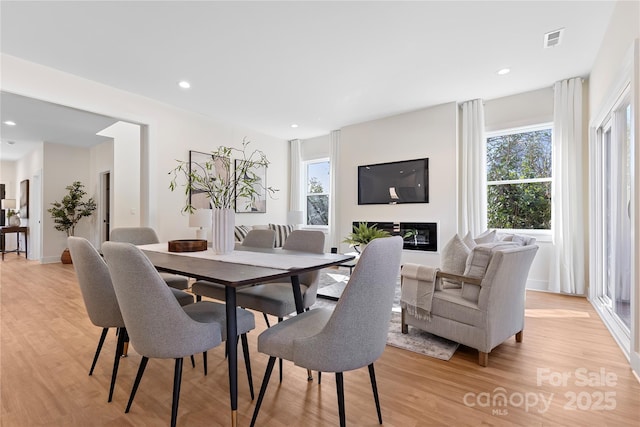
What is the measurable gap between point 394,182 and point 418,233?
95 cm

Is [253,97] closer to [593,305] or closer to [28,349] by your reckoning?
[28,349]

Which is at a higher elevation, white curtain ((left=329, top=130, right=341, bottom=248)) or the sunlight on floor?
white curtain ((left=329, top=130, right=341, bottom=248))

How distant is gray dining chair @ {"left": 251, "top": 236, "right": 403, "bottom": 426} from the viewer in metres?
1.19

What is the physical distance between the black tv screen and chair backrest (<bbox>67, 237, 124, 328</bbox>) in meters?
4.26

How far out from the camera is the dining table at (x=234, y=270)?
1.34 meters

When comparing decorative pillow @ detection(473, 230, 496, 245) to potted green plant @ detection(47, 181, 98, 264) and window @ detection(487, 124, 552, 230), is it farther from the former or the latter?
potted green plant @ detection(47, 181, 98, 264)

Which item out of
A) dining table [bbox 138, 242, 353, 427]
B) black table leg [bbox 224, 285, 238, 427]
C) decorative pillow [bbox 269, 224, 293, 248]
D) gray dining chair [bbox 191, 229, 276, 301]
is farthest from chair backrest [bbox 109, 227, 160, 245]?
decorative pillow [bbox 269, 224, 293, 248]

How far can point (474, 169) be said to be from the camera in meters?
4.40

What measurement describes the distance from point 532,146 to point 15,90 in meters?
6.28

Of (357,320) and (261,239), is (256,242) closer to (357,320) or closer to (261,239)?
(261,239)

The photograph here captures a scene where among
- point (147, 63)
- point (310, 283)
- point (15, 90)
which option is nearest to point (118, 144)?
point (15, 90)

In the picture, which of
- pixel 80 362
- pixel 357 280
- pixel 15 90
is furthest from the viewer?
pixel 15 90

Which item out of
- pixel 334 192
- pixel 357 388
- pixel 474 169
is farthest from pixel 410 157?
pixel 357 388

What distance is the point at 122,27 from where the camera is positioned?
267cm
